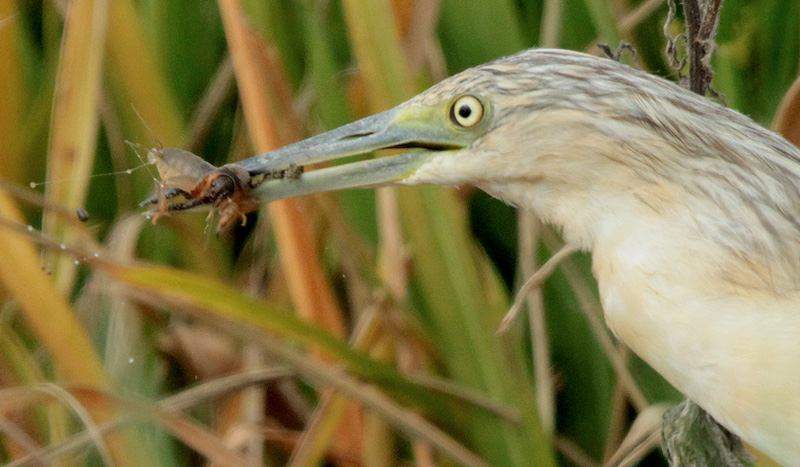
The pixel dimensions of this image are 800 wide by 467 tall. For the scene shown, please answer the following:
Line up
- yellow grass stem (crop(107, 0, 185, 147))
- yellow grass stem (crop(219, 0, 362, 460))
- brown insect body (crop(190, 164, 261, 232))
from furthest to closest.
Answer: yellow grass stem (crop(107, 0, 185, 147)), yellow grass stem (crop(219, 0, 362, 460)), brown insect body (crop(190, 164, 261, 232))

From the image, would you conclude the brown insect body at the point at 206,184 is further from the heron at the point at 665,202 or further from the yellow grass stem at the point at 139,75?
the yellow grass stem at the point at 139,75

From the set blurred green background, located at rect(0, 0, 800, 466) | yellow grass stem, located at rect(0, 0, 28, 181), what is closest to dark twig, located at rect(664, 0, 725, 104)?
blurred green background, located at rect(0, 0, 800, 466)

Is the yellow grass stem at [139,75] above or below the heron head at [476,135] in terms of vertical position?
above

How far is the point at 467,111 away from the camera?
0.76 metres

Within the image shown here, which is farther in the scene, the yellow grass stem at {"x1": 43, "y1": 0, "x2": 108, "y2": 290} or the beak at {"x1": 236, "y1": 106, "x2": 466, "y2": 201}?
the yellow grass stem at {"x1": 43, "y1": 0, "x2": 108, "y2": 290}

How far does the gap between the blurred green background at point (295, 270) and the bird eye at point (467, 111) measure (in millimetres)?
288

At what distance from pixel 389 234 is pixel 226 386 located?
11.6 inches

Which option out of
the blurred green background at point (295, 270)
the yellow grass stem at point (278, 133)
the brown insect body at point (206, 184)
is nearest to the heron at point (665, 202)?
the brown insect body at point (206, 184)

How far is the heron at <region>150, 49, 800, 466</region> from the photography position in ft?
2.32

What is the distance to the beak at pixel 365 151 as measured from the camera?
78cm

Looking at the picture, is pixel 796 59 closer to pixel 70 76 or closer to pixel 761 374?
→ pixel 761 374

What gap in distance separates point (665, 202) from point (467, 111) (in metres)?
0.17

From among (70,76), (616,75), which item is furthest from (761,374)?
(70,76)

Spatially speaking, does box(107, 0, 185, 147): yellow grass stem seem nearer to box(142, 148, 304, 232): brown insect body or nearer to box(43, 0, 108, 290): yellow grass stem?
box(43, 0, 108, 290): yellow grass stem
